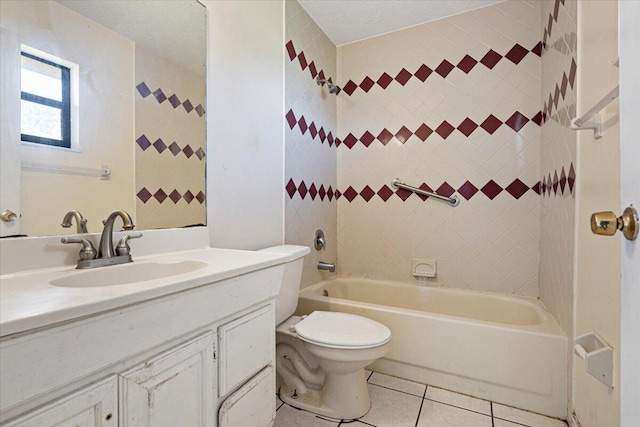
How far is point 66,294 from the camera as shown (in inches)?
25.8

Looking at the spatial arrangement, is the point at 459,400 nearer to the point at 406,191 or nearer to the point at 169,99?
the point at 406,191

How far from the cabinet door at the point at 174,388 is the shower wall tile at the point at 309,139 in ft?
3.78

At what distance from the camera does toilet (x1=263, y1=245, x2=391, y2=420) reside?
4.49 feet

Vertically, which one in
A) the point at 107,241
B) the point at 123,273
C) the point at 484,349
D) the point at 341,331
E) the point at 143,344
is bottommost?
the point at 484,349

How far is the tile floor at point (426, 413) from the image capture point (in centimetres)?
143

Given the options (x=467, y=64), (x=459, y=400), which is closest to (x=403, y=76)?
(x=467, y=64)

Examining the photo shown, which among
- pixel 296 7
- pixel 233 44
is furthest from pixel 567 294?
pixel 296 7

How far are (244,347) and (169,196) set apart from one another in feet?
2.32

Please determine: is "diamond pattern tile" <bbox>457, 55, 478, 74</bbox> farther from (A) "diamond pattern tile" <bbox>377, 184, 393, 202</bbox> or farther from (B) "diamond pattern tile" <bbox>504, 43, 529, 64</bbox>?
(A) "diamond pattern tile" <bbox>377, 184, 393, 202</bbox>

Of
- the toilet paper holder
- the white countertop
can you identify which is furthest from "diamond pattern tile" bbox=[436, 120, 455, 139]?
the white countertop

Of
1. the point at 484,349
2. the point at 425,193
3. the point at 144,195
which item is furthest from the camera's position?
the point at 425,193

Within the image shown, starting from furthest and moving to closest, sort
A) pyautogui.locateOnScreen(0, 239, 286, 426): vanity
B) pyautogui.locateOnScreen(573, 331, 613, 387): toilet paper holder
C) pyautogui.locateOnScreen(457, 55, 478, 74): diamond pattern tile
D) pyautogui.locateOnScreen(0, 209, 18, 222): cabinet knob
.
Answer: pyautogui.locateOnScreen(457, 55, 478, 74): diamond pattern tile, pyautogui.locateOnScreen(573, 331, 613, 387): toilet paper holder, pyautogui.locateOnScreen(0, 209, 18, 222): cabinet knob, pyautogui.locateOnScreen(0, 239, 286, 426): vanity

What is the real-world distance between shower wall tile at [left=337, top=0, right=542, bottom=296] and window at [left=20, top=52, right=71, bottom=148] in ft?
6.35

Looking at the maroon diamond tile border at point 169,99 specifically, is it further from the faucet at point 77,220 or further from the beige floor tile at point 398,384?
the beige floor tile at point 398,384
